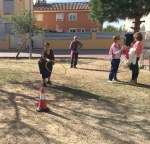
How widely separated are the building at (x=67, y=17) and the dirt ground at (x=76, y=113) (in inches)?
1225

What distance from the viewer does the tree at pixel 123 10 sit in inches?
592

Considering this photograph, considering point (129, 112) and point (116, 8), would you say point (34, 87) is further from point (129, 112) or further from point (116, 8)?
point (116, 8)

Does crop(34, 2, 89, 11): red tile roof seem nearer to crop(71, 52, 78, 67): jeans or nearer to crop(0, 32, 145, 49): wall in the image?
crop(0, 32, 145, 49): wall

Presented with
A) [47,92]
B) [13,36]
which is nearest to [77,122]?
[47,92]

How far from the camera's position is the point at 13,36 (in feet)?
81.1

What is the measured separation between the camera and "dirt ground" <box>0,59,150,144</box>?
3957 mm

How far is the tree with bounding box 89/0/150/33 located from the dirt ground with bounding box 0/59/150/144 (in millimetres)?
8419

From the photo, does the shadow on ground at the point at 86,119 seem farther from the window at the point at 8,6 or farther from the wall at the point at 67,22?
the wall at the point at 67,22

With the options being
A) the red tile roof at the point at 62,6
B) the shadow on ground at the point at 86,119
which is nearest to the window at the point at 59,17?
the red tile roof at the point at 62,6

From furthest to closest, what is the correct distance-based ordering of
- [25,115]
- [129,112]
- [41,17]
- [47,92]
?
[41,17], [47,92], [129,112], [25,115]

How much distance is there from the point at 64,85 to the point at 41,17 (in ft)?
110

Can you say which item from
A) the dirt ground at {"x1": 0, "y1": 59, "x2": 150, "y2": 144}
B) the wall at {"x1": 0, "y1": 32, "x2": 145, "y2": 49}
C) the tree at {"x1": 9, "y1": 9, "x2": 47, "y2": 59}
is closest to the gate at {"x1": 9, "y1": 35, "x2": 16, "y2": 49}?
the wall at {"x1": 0, "y1": 32, "x2": 145, "y2": 49}

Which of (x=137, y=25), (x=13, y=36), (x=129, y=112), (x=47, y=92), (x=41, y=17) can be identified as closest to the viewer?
(x=129, y=112)

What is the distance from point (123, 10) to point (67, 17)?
24.3 meters
